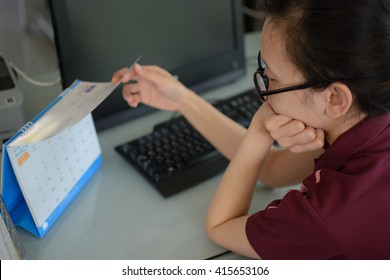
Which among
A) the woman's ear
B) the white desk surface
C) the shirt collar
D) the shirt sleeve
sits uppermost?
the woman's ear

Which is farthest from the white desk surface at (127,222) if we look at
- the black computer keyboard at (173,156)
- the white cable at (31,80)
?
the white cable at (31,80)

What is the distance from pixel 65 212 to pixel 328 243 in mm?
503

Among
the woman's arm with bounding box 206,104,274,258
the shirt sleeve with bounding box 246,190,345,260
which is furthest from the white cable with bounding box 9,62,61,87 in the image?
the shirt sleeve with bounding box 246,190,345,260

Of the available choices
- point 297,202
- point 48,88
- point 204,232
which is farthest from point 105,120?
point 297,202

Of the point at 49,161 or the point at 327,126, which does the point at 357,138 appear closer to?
the point at 327,126

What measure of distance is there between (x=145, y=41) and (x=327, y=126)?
21.1 inches

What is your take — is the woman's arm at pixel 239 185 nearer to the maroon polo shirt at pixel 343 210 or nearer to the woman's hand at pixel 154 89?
the maroon polo shirt at pixel 343 210

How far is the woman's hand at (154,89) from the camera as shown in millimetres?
1118

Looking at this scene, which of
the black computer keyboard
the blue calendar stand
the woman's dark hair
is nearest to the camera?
the woman's dark hair

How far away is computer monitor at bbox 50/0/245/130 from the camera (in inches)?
43.0

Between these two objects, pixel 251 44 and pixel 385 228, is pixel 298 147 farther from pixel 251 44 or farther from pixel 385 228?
pixel 251 44

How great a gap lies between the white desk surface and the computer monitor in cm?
19

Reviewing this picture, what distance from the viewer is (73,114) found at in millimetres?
869

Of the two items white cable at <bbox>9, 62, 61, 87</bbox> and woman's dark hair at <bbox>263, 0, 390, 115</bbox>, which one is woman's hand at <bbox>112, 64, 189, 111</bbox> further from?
woman's dark hair at <bbox>263, 0, 390, 115</bbox>
